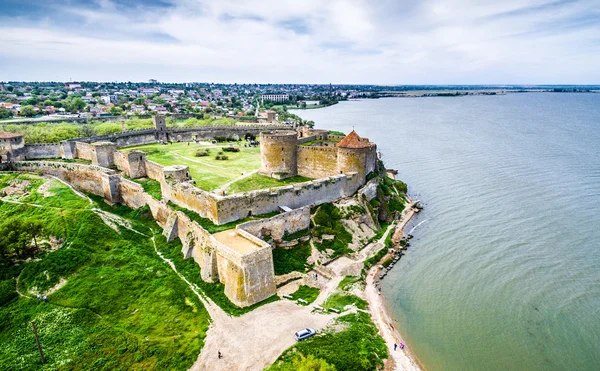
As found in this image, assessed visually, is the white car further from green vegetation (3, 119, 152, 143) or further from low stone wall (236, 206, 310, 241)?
green vegetation (3, 119, 152, 143)

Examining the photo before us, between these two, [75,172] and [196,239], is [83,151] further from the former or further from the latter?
[196,239]

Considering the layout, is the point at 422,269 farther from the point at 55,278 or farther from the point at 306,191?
the point at 55,278

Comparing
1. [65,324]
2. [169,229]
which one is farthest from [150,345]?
[169,229]

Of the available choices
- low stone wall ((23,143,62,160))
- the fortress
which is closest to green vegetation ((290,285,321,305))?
the fortress

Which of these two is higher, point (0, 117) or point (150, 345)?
point (0, 117)

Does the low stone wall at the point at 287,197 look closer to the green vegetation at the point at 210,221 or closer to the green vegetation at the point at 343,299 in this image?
the green vegetation at the point at 210,221

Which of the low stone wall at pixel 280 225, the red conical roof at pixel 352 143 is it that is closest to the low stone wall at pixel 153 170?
the low stone wall at pixel 280 225
